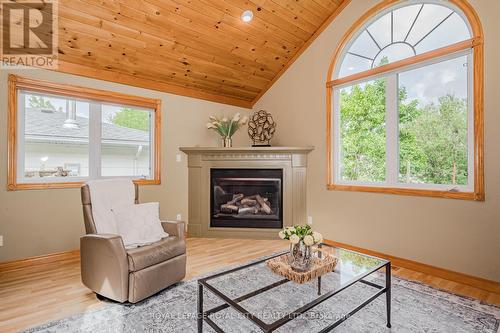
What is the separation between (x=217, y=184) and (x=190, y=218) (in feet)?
2.26

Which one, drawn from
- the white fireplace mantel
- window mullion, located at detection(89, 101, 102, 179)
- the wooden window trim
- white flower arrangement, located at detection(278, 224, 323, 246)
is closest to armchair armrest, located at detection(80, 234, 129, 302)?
white flower arrangement, located at detection(278, 224, 323, 246)

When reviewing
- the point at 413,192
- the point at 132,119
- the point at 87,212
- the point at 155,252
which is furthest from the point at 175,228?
the point at 413,192

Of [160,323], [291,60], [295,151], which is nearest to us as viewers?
[160,323]

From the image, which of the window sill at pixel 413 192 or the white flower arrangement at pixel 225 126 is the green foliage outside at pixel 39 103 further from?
the window sill at pixel 413 192

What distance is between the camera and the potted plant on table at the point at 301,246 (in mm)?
1821

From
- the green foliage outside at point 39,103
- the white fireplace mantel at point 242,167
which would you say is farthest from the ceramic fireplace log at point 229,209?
the green foliage outside at point 39,103

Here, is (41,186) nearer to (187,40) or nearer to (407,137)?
(187,40)

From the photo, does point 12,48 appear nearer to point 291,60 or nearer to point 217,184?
point 217,184

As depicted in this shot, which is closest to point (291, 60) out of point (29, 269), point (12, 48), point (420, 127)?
point (420, 127)

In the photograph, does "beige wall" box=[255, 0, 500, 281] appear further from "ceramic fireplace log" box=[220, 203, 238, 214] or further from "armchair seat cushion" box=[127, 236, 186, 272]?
"armchair seat cushion" box=[127, 236, 186, 272]

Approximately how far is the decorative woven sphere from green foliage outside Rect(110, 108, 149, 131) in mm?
1627

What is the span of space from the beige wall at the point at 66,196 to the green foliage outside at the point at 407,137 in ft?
7.68

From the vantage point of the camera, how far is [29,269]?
9.20ft

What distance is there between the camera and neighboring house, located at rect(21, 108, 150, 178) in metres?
3.04
